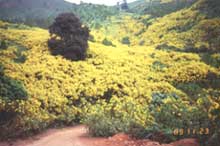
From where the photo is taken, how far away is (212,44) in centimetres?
2352

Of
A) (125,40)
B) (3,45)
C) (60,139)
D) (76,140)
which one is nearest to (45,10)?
(125,40)

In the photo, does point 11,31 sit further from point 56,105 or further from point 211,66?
point 211,66

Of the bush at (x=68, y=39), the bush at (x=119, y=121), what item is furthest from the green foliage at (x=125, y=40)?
the bush at (x=119, y=121)

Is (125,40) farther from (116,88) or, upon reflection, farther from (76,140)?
(76,140)

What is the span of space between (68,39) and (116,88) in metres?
3.26

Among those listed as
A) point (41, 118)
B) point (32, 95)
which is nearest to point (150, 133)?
point (41, 118)

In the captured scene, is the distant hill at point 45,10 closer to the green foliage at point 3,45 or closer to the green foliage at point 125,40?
the green foliage at point 125,40

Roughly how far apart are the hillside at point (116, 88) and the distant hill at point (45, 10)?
45.7 ft

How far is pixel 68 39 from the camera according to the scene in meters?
17.7

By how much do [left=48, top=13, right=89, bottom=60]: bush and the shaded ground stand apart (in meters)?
4.60

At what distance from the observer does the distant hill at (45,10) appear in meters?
38.3

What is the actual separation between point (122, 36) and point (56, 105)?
19262 millimetres
